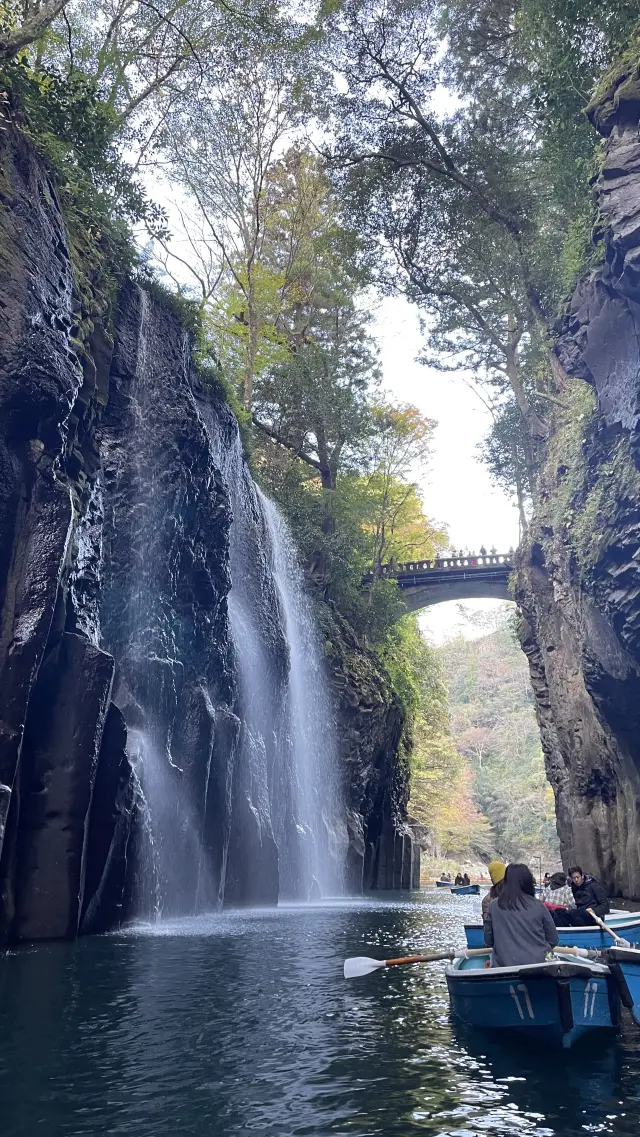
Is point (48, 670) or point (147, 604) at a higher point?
point (147, 604)

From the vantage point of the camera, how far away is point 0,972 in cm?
762

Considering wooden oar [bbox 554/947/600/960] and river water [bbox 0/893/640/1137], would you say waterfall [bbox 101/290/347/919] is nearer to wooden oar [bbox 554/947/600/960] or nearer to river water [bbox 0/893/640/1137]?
river water [bbox 0/893/640/1137]

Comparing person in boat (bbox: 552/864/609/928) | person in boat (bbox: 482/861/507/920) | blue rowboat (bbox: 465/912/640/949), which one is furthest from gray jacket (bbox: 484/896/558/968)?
person in boat (bbox: 552/864/609/928)

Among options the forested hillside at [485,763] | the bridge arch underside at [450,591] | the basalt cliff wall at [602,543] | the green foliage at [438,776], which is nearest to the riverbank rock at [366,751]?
the green foliage at [438,776]

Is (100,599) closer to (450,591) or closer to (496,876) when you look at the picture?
(496,876)

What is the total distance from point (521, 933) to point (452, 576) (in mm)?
31897

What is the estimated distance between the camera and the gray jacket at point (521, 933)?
5.95 metres

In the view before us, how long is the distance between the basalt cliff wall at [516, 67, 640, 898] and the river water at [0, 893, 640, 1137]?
876 centimetres

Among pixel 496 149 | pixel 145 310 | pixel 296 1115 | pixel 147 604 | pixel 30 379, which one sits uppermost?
pixel 496 149

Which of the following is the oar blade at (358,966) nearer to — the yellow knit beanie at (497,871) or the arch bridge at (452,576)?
the yellow knit beanie at (497,871)

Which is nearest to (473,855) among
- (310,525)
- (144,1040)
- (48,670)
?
(310,525)

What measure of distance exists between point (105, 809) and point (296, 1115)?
777 cm

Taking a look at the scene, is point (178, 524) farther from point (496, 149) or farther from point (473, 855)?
point (473, 855)

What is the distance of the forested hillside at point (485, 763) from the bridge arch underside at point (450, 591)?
3.16 meters
